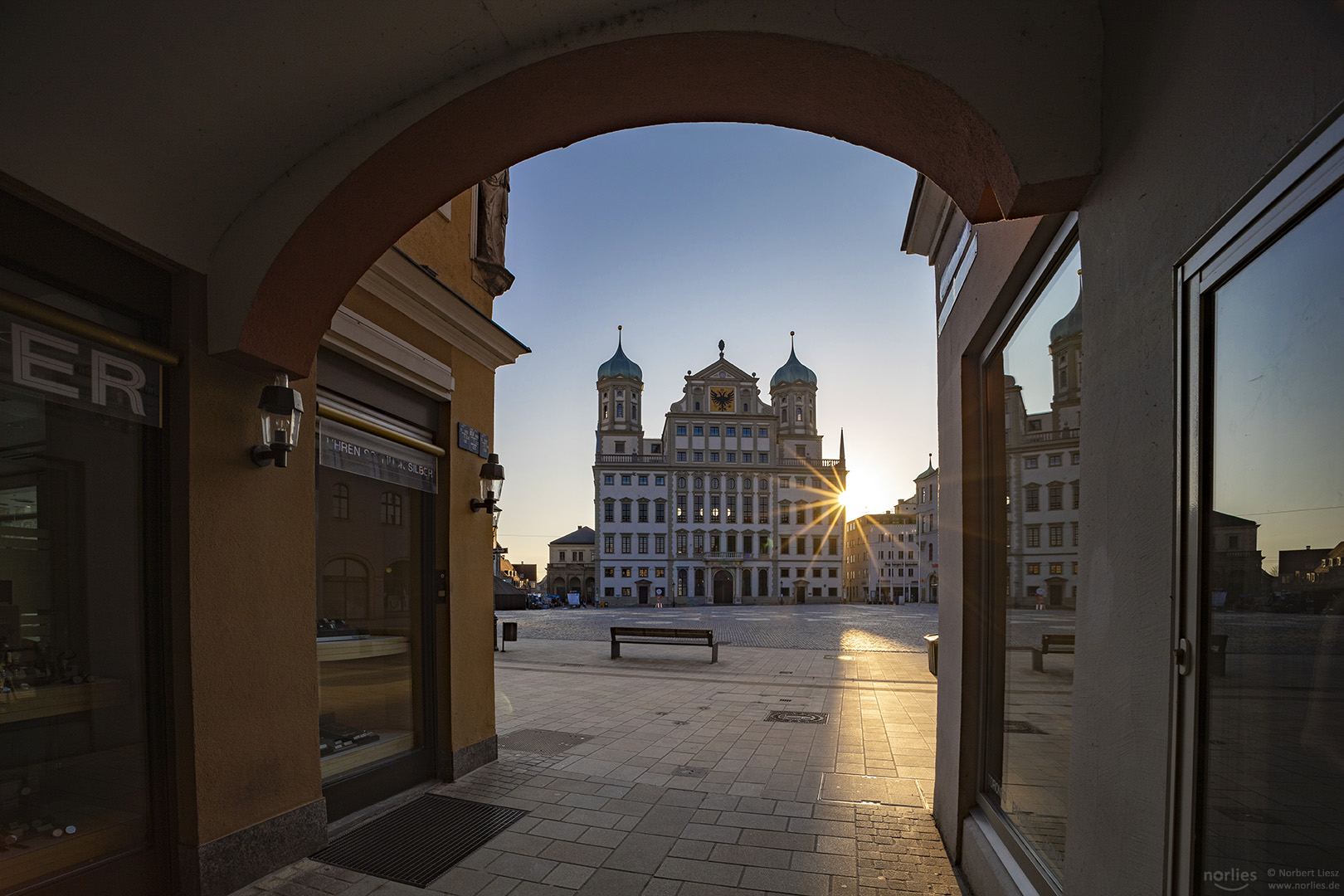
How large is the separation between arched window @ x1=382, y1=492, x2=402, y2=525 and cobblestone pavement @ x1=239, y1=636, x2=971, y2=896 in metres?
2.03

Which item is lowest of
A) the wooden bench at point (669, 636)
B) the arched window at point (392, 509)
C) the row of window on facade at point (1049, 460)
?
the wooden bench at point (669, 636)

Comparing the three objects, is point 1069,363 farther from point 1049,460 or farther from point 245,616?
point 245,616

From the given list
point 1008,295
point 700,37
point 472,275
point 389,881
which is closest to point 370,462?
point 472,275

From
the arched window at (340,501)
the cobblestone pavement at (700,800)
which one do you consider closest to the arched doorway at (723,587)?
the cobblestone pavement at (700,800)

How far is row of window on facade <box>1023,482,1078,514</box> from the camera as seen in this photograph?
2871 mm

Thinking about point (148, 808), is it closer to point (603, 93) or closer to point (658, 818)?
point (658, 818)

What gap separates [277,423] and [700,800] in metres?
3.75

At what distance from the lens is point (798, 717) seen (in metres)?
8.69

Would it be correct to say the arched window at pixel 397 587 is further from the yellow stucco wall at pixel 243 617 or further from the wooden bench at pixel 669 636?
the wooden bench at pixel 669 636

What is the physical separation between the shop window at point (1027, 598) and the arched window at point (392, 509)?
4.24 metres

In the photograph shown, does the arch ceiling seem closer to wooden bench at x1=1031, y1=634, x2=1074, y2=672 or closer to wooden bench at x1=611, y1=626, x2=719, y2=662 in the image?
wooden bench at x1=1031, y1=634, x2=1074, y2=672

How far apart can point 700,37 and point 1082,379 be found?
194 centimetres

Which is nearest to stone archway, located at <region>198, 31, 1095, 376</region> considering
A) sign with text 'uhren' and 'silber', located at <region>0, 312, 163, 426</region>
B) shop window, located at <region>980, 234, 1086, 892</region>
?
sign with text 'uhren' and 'silber', located at <region>0, 312, 163, 426</region>

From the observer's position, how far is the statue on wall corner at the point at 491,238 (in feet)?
22.6
